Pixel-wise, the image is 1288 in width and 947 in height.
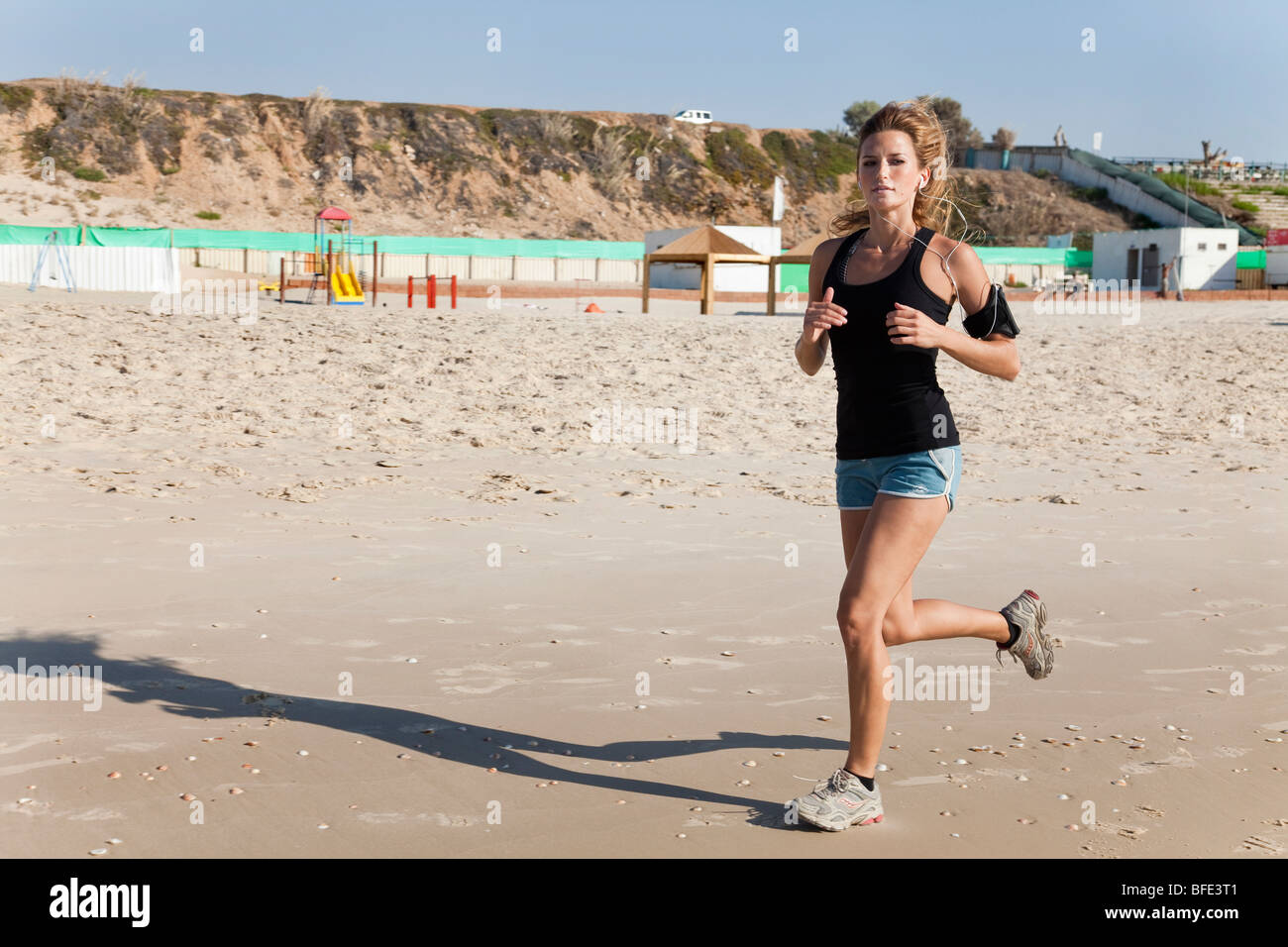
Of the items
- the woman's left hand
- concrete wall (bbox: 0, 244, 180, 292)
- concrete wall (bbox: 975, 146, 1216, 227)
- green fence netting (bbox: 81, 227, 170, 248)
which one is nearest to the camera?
the woman's left hand

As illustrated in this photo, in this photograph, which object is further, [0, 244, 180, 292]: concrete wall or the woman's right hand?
[0, 244, 180, 292]: concrete wall

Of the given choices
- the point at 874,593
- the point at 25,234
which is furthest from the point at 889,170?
the point at 25,234

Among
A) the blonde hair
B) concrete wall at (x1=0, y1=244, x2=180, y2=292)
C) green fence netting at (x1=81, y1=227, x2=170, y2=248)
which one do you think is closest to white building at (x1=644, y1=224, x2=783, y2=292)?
green fence netting at (x1=81, y1=227, x2=170, y2=248)

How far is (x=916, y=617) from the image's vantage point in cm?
344

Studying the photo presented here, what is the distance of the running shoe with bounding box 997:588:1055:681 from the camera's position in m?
3.79

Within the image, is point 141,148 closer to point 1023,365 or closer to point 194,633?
point 1023,365

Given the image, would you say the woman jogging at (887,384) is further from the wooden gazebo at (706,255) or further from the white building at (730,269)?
the white building at (730,269)

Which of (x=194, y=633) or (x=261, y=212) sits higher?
(x=261, y=212)

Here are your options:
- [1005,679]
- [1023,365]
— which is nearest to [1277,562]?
[1005,679]

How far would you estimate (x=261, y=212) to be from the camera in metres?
46.2

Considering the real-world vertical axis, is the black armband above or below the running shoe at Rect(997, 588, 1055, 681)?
above

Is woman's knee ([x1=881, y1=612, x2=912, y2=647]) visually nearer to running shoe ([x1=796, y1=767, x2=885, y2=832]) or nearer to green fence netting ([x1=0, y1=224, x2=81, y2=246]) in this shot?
running shoe ([x1=796, y1=767, x2=885, y2=832])

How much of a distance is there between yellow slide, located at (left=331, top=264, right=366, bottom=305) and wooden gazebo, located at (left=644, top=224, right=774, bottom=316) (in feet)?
18.8
